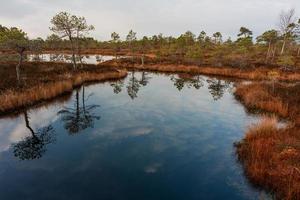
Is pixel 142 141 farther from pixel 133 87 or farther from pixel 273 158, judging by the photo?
pixel 133 87

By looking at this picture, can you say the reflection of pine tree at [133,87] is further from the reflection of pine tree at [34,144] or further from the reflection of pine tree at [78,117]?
the reflection of pine tree at [34,144]

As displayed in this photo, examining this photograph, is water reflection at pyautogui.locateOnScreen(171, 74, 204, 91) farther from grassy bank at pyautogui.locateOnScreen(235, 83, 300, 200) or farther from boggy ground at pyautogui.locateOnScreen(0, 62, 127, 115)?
grassy bank at pyautogui.locateOnScreen(235, 83, 300, 200)

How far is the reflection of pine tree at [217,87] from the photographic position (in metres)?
28.6

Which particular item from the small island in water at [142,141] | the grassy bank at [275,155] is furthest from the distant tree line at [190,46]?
the grassy bank at [275,155]

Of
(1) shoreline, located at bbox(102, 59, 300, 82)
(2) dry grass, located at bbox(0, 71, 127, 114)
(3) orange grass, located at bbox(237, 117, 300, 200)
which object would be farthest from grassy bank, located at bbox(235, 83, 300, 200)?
(1) shoreline, located at bbox(102, 59, 300, 82)

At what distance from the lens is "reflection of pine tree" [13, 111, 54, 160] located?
1283 centimetres

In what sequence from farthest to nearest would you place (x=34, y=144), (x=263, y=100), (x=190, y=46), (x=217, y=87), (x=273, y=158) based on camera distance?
(x=190, y=46) < (x=217, y=87) < (x=263, y=100) < (x=34, y=144) < (x=273, y=158)

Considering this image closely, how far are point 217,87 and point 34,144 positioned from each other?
993 inches

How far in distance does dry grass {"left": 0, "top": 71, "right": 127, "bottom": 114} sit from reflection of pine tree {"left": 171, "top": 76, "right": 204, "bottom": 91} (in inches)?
485

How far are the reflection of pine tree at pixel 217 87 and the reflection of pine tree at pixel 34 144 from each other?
18.0 m

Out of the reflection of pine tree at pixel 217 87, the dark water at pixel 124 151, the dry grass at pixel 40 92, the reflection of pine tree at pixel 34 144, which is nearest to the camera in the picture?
the dark water at pixel 124 151

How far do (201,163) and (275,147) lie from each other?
3792mm

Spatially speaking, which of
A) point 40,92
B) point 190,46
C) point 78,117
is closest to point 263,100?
point 78,117

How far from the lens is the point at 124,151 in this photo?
13.6 metres
